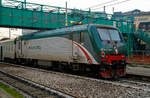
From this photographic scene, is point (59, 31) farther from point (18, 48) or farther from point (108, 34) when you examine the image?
point (18, 48)

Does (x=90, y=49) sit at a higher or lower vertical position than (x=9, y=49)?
higher

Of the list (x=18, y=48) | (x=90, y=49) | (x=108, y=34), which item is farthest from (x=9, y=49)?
(x=108, y=34)

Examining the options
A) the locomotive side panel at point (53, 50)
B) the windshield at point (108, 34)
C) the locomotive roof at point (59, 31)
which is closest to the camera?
the windshield at point (108, 34)

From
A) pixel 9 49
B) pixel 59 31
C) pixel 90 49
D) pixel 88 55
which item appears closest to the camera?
pixel 90 49

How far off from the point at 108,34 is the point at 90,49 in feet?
5.16

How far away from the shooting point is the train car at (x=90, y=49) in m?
11.1

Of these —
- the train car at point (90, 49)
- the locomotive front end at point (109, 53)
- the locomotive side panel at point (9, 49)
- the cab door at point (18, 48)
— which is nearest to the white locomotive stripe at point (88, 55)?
the train car at point (90, 49)

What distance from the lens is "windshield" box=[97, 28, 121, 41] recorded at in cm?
1177

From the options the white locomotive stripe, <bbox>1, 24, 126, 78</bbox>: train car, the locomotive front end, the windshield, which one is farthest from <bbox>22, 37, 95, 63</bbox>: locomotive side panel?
the windshield

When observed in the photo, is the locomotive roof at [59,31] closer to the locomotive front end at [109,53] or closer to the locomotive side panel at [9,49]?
the locomotive front end at [109,53]

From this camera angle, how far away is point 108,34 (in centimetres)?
1212

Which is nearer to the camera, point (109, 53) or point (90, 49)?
point (109, 53)

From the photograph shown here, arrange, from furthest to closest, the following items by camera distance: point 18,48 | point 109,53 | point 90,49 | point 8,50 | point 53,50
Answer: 1. point 8,50
2. point 18,48
3. point 53,50
4. point 90,49
5. point 109,53

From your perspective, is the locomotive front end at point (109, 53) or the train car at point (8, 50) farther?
the train car at point (8, 50)
